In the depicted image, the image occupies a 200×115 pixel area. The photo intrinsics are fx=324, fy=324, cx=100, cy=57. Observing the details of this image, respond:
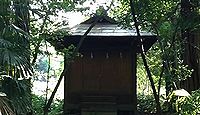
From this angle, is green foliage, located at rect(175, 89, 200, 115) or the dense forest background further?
the dense forest background

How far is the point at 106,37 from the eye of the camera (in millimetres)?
9398

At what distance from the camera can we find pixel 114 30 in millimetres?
9797

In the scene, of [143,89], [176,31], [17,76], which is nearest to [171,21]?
[176,31]

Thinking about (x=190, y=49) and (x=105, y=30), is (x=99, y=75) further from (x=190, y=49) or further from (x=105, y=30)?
(x=190, y=49)

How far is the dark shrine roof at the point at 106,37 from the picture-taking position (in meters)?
9.33

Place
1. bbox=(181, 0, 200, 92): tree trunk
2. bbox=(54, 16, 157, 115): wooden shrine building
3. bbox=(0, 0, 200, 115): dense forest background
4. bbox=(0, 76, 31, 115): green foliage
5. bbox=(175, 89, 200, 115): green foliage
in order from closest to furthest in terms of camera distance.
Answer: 1. bbox=(0, 76, 31, 115): green foliage
2. bbox=(175, 89, 200, 115): green foliage
3. bbox=(0, 0, 200, 115): dense forest background
4. bbox=(181, 0, 200, 92): tree trunk
5. bbox=(54, 16, 157, 115): wooden shrine building

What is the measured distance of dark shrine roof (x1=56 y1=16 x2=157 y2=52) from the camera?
9.33 metres

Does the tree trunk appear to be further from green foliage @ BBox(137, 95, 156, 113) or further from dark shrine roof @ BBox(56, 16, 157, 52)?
green foliage @ BBox(137, 95, 156, 113)

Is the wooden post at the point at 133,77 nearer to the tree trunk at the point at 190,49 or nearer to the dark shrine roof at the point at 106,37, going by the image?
the dark shrine roof at the point at 106,37

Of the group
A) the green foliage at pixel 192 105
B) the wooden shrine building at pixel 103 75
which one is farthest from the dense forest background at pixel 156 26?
the wooden shrine building at pixel 103 75

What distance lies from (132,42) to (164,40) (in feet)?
6.10

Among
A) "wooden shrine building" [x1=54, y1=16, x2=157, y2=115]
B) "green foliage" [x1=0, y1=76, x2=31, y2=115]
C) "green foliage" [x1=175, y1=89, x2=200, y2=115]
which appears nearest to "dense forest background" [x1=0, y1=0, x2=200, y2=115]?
"green foliage" [x1=175, y1=89, x2=200, y2=115]

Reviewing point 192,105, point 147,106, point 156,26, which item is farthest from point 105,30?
point 192,105

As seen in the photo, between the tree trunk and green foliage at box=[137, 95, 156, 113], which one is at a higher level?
the tree trunk
